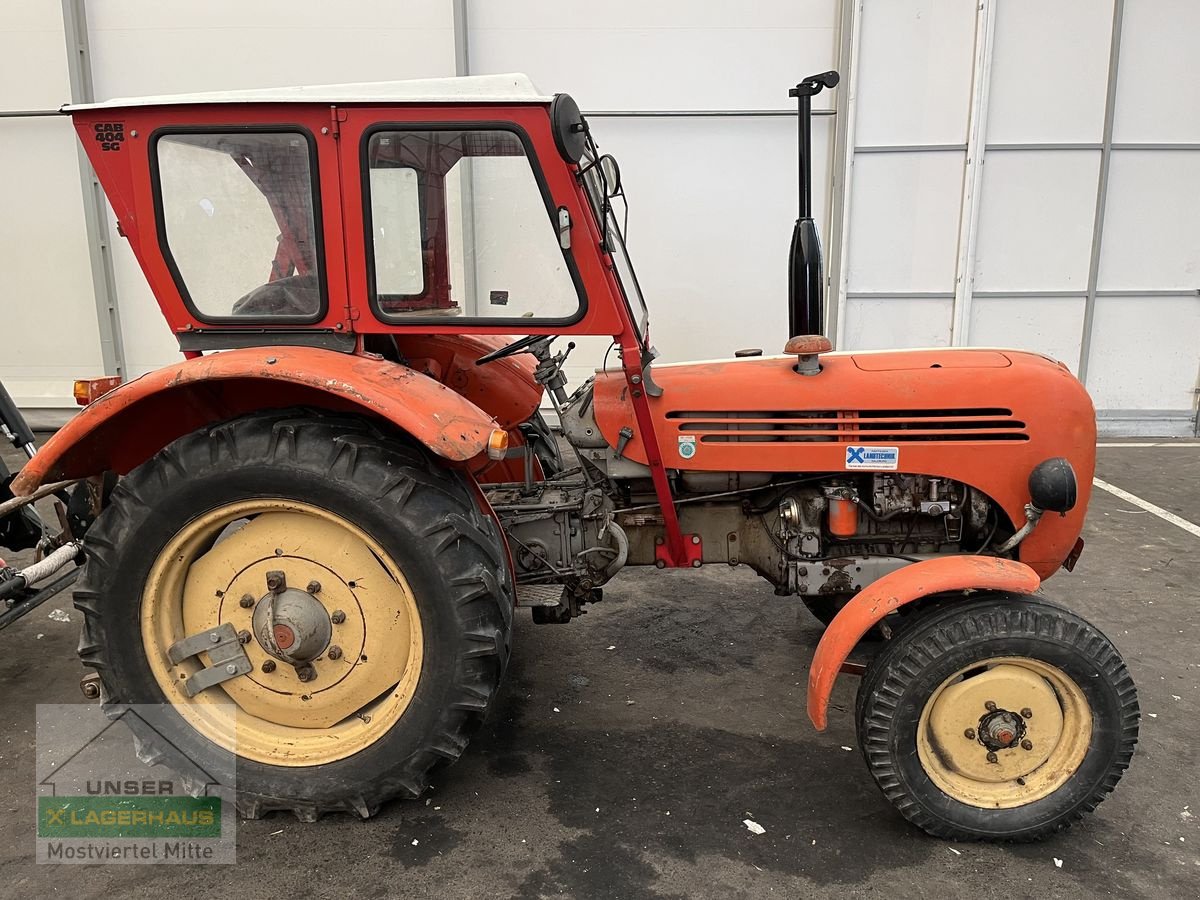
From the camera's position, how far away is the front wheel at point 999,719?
2.30 m

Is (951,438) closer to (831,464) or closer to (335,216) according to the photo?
(831,464)

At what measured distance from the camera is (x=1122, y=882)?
2.21m

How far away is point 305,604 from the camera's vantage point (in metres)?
2.44

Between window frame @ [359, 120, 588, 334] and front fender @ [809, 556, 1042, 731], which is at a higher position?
window frame @ [359, 120, 588, 334]

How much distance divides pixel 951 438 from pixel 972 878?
1.22 meters

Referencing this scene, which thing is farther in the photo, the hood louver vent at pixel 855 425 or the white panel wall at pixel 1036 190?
the white panel wall at pixel 1036 190

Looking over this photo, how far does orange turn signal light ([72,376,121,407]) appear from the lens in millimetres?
2546

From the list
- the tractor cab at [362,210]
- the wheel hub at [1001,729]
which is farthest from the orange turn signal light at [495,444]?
the wheel hub at [1001,729]

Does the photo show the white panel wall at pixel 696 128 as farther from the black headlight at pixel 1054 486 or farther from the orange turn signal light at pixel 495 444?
the orange turn signal light at pixel 495 444

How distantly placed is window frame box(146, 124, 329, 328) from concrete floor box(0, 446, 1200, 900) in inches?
57.6

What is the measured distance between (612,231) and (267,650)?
65.2 inches

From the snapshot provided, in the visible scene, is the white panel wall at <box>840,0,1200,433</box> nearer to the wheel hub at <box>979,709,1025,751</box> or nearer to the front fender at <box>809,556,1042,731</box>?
the front fender at <box>809,556,1042,731</box>

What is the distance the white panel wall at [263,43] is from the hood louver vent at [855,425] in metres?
5.41

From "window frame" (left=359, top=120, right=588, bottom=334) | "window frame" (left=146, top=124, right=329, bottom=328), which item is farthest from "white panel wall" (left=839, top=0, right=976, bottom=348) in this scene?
"window frame" (left=146, top=124, right=329, bottom=328)
